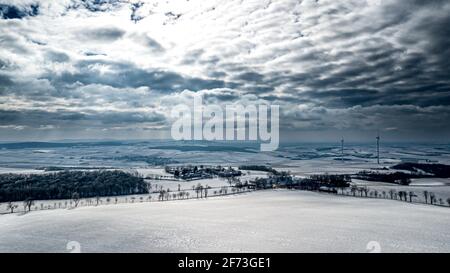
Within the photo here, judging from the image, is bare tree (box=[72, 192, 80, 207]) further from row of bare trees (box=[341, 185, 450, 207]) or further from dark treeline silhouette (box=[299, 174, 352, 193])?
row of bare trees (box=[341, 185, 450, 207])

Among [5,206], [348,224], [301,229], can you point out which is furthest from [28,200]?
[348,224]

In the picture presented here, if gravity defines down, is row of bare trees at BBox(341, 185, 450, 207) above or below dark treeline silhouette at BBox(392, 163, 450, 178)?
above

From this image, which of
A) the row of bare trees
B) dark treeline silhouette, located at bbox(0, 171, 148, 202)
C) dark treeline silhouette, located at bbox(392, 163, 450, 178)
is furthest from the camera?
dark treeline silhouette, located at bbox(392, 163, 450, 178)

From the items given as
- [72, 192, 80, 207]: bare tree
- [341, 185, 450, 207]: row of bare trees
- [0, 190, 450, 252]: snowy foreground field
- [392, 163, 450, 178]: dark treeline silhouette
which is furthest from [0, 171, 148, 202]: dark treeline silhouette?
[392, 163, 450, 178]: dark treeline silhouette

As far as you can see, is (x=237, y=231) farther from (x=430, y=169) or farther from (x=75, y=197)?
(x=430, y=169)

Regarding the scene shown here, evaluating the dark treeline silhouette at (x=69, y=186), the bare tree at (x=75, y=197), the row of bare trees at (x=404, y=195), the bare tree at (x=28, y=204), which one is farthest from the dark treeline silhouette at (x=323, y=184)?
the bare tree at (x=28, y=204)

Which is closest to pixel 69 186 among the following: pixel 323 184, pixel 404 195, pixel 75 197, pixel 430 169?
pixel 75 197
